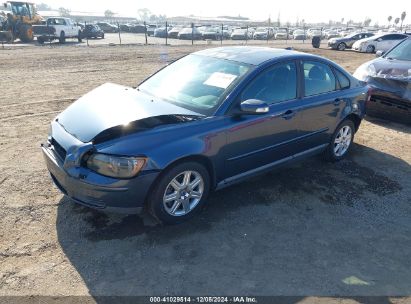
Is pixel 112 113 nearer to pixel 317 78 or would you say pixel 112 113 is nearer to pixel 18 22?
pixel 317 78

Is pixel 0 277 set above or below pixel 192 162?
below

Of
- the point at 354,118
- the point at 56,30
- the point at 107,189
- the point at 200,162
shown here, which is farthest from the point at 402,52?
the point at 56,30

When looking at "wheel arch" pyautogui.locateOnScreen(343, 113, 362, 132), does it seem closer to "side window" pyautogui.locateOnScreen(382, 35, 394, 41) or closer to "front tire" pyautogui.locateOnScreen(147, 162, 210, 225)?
"front tire" pyautogui.locateOnScreen(147, 162, 210, 225)

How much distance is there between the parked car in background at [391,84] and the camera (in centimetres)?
685

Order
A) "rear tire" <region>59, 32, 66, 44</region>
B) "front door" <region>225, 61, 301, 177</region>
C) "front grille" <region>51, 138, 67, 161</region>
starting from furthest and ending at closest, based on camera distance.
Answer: "rear tire" <region>59, 32, 66, 44</region> → "front door" <region>225, 61, 301, 177</region> → "front grille" <region>51, 138, 67, 161</region>

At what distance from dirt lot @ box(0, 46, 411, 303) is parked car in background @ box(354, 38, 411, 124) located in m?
2.09

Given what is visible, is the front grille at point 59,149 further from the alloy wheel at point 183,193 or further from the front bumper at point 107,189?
the alloy wheel at point 183,193

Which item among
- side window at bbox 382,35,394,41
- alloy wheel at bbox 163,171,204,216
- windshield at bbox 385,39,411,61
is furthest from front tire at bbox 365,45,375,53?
alloy wheel at bbox 163,171,204,216

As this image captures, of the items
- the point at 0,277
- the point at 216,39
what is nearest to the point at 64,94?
the point at 0,277

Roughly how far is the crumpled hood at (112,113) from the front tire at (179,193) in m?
0.51

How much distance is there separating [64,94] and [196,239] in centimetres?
716

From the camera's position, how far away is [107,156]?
3.13 metres

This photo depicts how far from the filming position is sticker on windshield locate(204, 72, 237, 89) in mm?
3891

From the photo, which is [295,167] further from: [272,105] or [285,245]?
[285,245]
